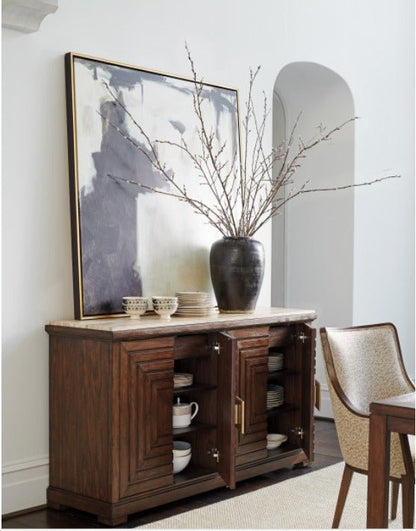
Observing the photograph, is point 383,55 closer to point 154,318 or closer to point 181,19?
point 181,19

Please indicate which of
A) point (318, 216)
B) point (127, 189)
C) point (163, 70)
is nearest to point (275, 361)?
point (127, 189)

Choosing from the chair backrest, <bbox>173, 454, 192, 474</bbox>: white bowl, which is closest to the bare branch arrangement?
the chair backrest

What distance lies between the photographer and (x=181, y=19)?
457 centimetres

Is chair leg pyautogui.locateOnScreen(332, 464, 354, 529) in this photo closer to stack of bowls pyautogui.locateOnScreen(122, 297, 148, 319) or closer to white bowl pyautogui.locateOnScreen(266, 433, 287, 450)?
white bowl pyautogui.locateOnScreen(266, 433, 287, 450)

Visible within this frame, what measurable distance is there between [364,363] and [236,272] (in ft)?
3.37

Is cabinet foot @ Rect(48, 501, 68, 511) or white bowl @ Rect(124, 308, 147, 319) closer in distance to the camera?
cabinet foot @ Rect(48, 501, 68, 511)

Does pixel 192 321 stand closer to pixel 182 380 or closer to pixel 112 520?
pixel 182 380

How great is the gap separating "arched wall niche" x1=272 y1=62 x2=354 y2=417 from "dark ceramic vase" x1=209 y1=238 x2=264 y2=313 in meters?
1.73

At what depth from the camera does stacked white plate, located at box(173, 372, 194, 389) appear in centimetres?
399

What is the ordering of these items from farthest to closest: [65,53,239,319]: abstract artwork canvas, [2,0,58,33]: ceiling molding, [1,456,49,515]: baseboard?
[65,53,239,319]: abstract artwork canvas
[1,456,49,515]: baseboard
[2,0,58,33]: ceiling molding

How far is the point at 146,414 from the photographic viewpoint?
365 centimetres

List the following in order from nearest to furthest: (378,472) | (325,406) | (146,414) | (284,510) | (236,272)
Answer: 1. (378,472)
2. (146,414)
3. (284,510)
4. (236,272)
5. (325,406)

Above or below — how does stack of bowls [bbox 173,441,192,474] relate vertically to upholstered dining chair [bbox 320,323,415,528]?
below

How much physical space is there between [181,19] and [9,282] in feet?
6.12
